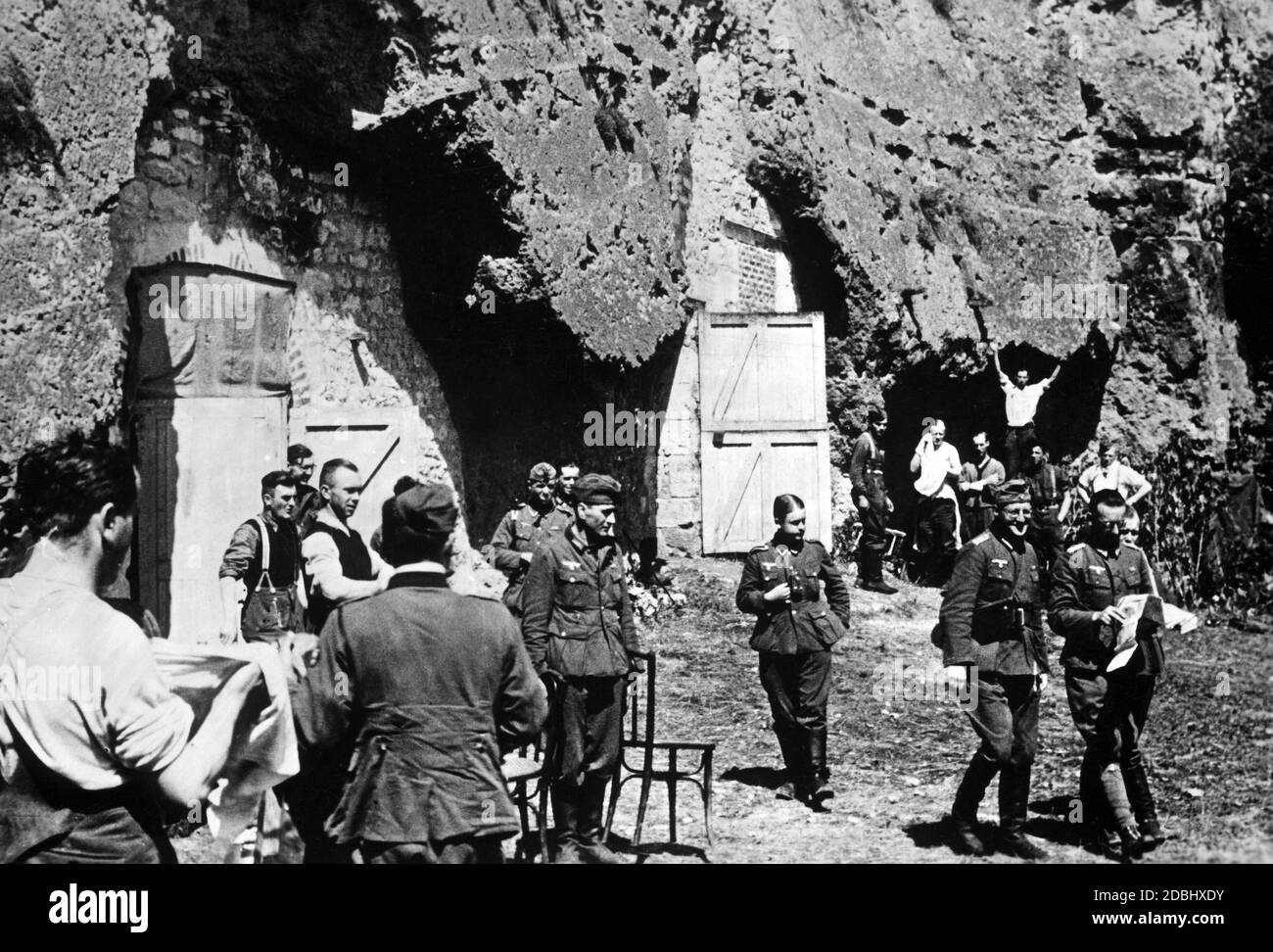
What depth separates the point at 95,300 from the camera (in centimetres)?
667

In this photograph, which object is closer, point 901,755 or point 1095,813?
point 1095,813

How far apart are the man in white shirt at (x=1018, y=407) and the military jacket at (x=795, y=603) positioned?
17.8 feet

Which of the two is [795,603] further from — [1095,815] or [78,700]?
[78,700]

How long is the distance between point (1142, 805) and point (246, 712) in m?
3.78

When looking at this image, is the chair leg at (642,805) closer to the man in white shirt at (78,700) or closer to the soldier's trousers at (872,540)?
the man in white shirt at (78,700)

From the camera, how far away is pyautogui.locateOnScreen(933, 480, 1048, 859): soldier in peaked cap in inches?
236

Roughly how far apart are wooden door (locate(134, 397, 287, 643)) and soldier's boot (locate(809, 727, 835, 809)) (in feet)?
9.94

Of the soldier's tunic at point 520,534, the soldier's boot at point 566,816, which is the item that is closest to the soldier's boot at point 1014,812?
the soldier's boot at point 566,816

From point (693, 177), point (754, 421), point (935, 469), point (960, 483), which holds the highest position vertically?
point (693, 177)

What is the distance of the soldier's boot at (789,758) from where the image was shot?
6.92m

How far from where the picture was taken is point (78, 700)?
11.5 feet

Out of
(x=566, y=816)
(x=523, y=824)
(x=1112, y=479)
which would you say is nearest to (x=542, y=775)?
(x=523, y=824)

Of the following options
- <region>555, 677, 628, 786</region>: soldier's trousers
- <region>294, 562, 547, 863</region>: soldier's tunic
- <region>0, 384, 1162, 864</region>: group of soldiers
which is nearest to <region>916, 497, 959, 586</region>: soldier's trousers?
<region>0, 384, 1162, 864</region>: group of soldiers

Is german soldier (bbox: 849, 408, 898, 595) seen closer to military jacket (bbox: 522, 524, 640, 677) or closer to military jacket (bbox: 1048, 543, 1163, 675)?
military jacket (bbox: 1048, 543, 1163, 675)
